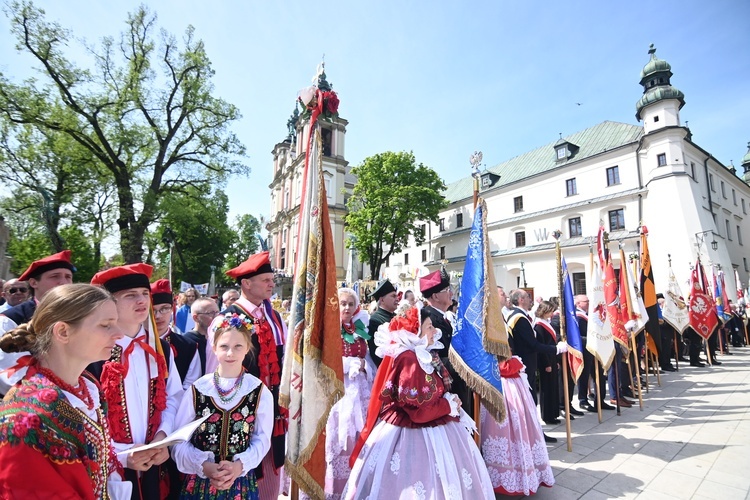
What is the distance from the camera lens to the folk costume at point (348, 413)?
378cm

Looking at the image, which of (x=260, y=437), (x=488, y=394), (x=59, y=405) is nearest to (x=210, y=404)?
(x=260, y=437)

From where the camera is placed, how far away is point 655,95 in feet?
86.8

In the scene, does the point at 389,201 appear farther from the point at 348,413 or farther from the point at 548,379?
the point at 348,413

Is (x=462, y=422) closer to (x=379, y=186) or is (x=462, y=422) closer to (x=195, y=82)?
(x=195, y=82)

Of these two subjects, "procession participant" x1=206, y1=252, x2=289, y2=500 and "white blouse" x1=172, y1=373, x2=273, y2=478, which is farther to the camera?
"procession participant" x1=206, y1=252, x2=289, y2=500

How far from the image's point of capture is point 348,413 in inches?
156

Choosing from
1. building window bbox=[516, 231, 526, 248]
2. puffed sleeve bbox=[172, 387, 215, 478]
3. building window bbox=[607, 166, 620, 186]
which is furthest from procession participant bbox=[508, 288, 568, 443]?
building window bbox=[516, 231, 526, 248]

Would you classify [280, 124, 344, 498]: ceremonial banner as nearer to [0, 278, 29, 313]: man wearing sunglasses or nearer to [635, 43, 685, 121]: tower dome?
[0, 278, 29, 313]: man wearing sunglasses

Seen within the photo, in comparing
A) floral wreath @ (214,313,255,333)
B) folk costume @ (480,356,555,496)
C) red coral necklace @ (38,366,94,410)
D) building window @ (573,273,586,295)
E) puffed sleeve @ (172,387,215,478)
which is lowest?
folk costume @ (480,356,555,496)

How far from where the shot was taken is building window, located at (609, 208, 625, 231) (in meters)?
27.8

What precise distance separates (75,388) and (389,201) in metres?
32.1

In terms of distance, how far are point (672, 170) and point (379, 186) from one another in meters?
22.2

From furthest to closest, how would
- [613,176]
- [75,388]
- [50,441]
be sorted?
1. [613,176]
2. [75,388]
3. [50,441]

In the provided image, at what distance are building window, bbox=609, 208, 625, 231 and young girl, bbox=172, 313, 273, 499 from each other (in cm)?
3192
